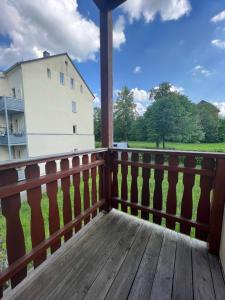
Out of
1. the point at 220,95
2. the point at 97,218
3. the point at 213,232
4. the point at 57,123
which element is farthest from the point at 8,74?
the point at 57,123

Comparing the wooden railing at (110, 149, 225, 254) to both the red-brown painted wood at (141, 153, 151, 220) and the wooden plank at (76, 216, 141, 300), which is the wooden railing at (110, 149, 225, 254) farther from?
the wooden plank at (76, 216, 141, 300)

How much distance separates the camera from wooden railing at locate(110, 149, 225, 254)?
1193 millimetres

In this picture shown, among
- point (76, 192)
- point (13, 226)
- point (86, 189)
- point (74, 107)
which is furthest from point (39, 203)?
point (74, 107)

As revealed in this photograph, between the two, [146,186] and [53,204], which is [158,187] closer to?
[146,186]

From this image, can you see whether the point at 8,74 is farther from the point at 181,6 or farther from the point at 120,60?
the point at 181,6

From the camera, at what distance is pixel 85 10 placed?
1.90 metres

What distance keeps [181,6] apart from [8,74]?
243 centimetres

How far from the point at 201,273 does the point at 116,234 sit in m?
0.73

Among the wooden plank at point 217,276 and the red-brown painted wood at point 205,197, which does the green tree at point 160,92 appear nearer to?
the red-brown painted wood at point 205,197

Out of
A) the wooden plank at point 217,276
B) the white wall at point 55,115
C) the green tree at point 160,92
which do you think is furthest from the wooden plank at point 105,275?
the white wall at point 55,115

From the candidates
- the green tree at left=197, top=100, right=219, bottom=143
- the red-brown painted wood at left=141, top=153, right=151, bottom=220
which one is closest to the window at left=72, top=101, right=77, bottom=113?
the green tree at left=197, top=100, right=219, bottom=143

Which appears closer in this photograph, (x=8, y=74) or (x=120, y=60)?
(x=8, y=74)

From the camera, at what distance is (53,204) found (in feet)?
3.93

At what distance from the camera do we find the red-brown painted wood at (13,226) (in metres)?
0.85
